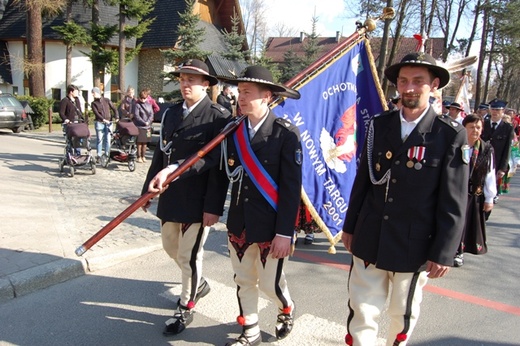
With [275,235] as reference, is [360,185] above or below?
above

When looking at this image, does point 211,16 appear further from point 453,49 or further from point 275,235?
point 275,235

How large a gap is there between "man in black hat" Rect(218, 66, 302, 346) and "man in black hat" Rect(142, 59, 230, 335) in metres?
0.27

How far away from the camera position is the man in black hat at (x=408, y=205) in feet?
8.06

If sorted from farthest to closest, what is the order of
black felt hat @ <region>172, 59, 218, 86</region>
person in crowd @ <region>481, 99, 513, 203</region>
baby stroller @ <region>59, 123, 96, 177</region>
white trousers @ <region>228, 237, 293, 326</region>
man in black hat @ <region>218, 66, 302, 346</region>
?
baby stroller @ <region>59, 123, 96, 177</region>, person in crowd @ <region>481, 99, 513, 203</region>, black felt hat @ <region>172, 59, 218, 86</region>, white trousers @ <region>228, 237, 293, 326</region>, man in black hat @ <region>218, 66, 302, 346</region>

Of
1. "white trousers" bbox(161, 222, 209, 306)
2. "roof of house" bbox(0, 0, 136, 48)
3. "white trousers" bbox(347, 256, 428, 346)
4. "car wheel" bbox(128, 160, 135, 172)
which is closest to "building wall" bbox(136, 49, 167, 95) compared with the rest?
"roof of house" bbox(0, 0, 136, 48)

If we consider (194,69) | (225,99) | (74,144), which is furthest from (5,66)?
(194,69)

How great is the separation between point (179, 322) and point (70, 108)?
26.5 feet

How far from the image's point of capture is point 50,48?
Result: 27750 millimetres

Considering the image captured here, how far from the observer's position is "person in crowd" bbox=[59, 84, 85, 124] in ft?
32.7

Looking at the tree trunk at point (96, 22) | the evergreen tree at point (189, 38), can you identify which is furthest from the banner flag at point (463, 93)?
the tree trunk at point (96, 22)

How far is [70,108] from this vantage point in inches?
395

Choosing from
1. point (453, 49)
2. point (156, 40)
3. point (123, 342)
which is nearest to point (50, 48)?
point (156, 40)

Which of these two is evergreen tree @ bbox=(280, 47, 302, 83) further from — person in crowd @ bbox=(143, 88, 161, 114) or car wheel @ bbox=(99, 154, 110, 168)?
car wheel @ bbox=(99, 154, 110, 168)

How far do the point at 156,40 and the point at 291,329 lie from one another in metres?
27.3
